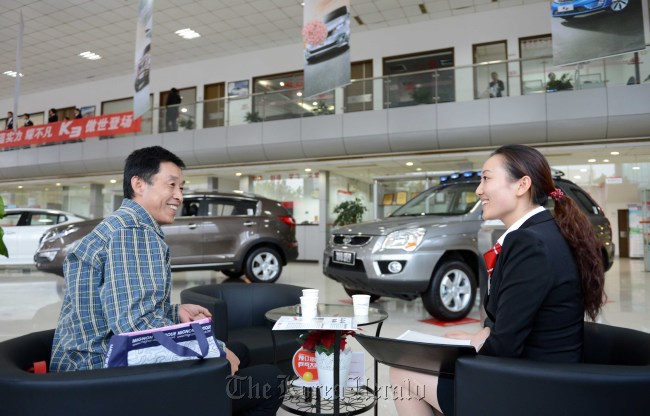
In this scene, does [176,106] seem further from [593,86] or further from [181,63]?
[593,86]

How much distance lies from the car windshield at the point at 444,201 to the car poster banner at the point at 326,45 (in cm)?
205

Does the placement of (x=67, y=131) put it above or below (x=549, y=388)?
above

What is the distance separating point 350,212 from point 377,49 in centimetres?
494

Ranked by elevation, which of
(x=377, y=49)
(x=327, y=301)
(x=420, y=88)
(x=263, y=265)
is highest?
(x=377, y=49)

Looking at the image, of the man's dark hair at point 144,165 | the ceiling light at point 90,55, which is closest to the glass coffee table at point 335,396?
the man's dark hair at point 144,165

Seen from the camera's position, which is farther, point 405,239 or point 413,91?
point 413,91

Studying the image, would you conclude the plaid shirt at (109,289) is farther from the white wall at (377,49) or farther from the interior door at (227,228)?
the white wall at (377,49)

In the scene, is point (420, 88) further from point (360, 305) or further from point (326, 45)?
point (360, 305)

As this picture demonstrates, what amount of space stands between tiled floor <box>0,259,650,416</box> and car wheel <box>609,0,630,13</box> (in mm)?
3612

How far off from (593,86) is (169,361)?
1076 centimetres

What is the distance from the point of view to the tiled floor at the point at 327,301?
4596 millimetres

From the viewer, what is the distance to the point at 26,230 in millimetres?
9398

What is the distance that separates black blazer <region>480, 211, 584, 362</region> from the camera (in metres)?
1.33

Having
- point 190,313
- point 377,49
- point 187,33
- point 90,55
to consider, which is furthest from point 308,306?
point 90,55
